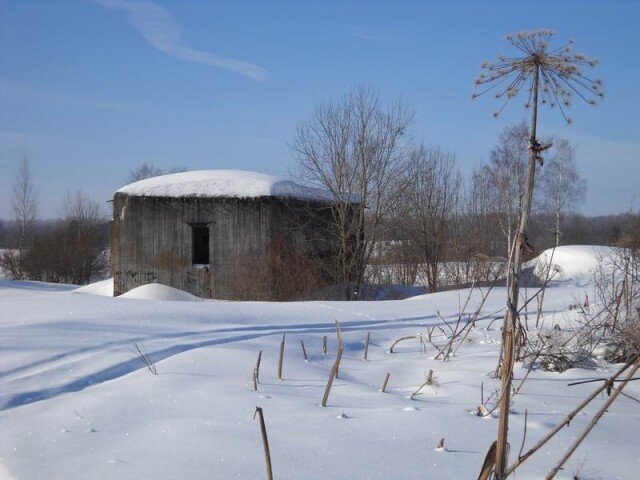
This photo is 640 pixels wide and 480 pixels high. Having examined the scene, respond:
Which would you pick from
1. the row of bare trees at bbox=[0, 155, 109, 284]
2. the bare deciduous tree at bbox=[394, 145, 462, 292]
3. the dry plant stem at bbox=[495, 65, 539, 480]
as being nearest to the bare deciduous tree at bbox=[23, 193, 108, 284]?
the row of bare trees at bbox=[0, 155, 109, 284]

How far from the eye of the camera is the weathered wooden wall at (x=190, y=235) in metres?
17.5

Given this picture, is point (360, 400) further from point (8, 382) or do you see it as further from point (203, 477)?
point (8, 382)

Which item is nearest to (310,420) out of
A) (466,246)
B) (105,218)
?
(466,246)

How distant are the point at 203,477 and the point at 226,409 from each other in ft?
3.11

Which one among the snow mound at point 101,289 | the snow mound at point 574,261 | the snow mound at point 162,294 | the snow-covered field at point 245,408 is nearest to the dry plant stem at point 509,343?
the snow-covered field at point 245,408

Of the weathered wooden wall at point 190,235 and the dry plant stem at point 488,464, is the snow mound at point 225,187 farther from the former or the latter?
the dry plant stem at point 488,464

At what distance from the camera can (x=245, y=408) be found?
12.4 feet

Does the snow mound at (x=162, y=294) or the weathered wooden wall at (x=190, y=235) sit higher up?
the weathered wooden wall at (x=190, y=235)

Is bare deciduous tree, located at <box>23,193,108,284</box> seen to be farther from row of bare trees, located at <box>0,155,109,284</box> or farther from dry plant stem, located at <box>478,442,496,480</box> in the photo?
dry plant stem, located at <box>478,442,496,480</box>

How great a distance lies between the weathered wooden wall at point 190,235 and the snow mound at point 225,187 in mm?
200

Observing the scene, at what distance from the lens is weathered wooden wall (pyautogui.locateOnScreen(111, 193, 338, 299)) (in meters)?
17.5

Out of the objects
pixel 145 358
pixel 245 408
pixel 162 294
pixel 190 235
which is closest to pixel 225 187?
pixel 190 235

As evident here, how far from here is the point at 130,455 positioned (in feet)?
10.2

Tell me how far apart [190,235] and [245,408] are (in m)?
14.7
